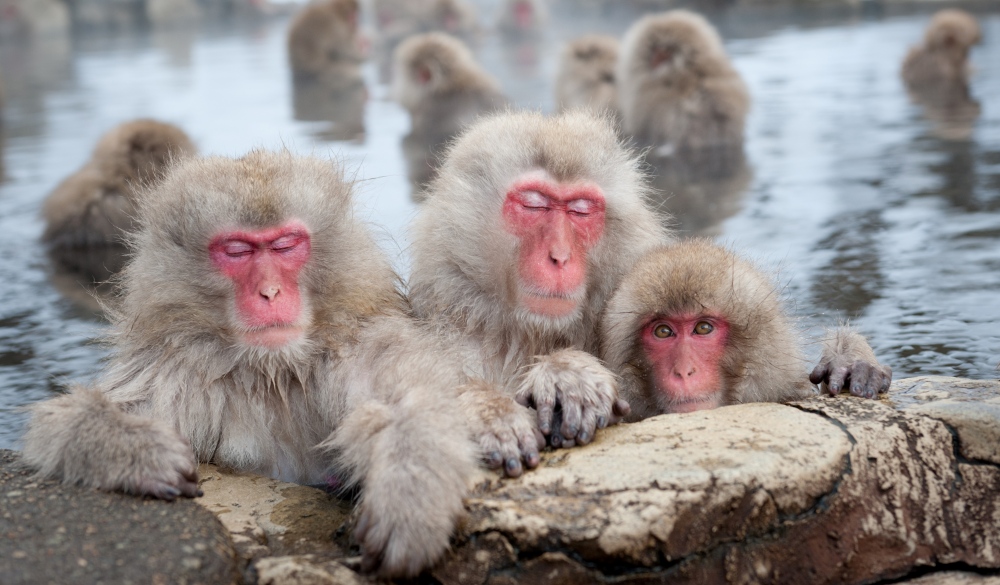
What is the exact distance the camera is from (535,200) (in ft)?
12.2

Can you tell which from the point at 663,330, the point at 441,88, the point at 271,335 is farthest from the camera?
the point at 441,88

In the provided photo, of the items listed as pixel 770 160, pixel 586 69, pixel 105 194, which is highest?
pixel 586 69

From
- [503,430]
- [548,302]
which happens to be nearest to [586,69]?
[548,302]

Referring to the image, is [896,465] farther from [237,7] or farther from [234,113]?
[237,7]

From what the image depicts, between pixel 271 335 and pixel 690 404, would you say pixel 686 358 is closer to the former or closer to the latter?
pixel 690 404

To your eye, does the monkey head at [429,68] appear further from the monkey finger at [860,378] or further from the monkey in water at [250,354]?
the monkey finger at [860,378]

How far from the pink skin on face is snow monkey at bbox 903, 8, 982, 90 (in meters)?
9.16

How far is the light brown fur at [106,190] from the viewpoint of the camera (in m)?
7.30

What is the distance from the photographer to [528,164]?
3.77 metres

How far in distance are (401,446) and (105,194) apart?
17.0 feet

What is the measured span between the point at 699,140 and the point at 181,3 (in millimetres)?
19992

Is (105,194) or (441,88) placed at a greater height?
(441,88)

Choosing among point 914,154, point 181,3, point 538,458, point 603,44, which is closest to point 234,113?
point 603,44

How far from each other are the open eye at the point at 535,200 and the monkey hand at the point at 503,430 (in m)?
0.64
